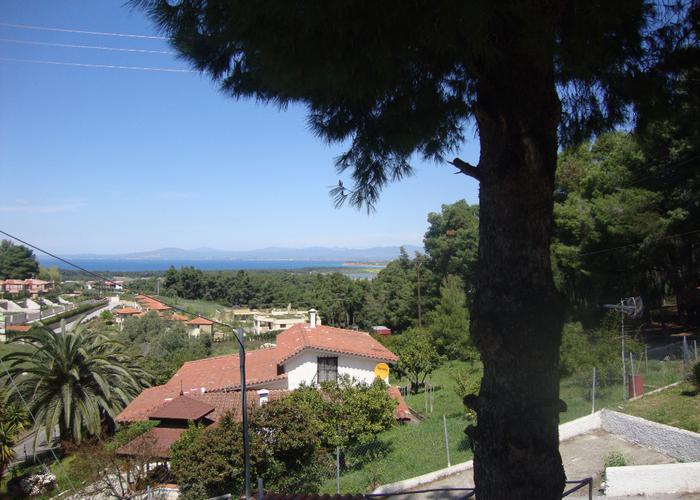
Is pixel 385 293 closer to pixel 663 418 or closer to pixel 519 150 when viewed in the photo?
pixel 663 418

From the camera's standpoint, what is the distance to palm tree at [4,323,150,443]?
15375 millimetres

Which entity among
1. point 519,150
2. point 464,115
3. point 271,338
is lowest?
point 271,338

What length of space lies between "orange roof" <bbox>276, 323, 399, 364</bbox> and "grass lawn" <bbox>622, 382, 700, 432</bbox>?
1181 centimetres

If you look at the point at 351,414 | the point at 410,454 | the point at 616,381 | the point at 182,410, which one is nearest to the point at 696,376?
the point at 616,381

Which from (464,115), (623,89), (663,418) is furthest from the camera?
(663,418)

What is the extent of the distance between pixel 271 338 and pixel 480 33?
42172 mm

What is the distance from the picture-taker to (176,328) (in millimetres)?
36469

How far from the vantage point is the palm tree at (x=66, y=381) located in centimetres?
1538

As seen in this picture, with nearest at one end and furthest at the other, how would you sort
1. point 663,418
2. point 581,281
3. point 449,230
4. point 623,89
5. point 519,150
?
point 519,150
point 623,89
point 663,418
point 581,281
point 449,230

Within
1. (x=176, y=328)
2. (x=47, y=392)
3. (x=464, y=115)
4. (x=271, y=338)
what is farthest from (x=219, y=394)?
(x=271, y=338)

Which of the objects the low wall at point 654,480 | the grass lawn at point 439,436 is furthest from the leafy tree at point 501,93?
the grass lawn at point 439,436

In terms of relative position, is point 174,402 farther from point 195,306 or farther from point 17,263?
point 195,306

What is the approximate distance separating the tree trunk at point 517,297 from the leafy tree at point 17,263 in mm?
36167

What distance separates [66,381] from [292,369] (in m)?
8.06
